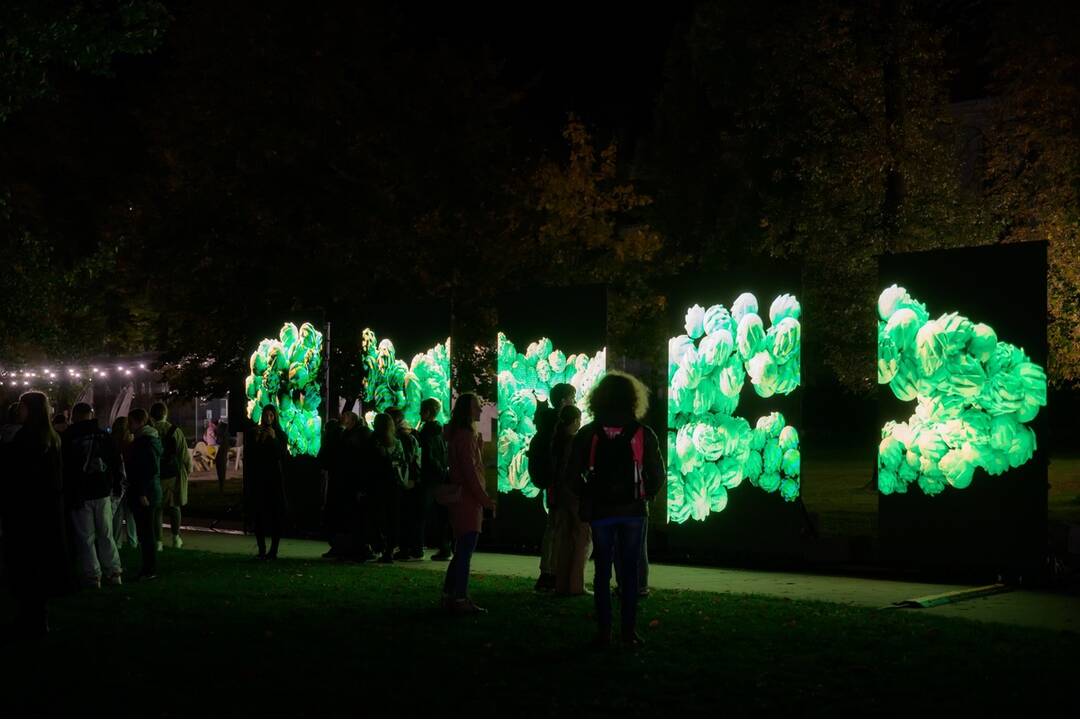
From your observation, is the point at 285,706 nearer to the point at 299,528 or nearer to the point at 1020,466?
the point at 1020,466

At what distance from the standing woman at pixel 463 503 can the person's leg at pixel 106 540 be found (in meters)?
4.14

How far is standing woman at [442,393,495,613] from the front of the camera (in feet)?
39.3

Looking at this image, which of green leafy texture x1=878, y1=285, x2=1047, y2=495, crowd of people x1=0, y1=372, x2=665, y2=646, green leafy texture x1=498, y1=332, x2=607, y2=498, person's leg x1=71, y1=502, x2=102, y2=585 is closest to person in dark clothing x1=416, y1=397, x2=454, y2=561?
crowd of people x1=0, y1=372, x2=665, y2=646

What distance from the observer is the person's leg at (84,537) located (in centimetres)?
1371

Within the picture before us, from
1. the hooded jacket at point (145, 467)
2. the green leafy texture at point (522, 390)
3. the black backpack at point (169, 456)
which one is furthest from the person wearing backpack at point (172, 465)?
the green leafy texture at point (522, 390)

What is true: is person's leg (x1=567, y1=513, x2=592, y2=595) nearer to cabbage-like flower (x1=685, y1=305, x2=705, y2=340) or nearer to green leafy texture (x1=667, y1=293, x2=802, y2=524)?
green leafy texture (x1=667, y1=293, x2=802, y2=524)

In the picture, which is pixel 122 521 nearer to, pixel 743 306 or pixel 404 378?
pixel 404 378

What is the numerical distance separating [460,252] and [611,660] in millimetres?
20021

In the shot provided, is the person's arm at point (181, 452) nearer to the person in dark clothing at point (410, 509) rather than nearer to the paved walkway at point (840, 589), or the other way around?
the paved walkway at point (840, 589)

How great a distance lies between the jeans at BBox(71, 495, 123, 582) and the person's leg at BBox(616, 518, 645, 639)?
241 inches

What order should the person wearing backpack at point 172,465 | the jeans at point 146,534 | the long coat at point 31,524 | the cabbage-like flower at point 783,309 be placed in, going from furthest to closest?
the person wearing backpack at point 172,465
the cabbage-like flower at point 783,309
the jeans at point 146,534
the long coat at point 31,524

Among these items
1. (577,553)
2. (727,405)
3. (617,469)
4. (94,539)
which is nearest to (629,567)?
(617,469)

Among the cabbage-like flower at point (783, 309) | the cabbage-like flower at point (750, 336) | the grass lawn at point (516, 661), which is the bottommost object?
the grass lawn at point (516, 661)

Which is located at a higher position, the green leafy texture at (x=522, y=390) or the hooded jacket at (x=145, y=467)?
the green leafy texture at (x=522, y=390)
